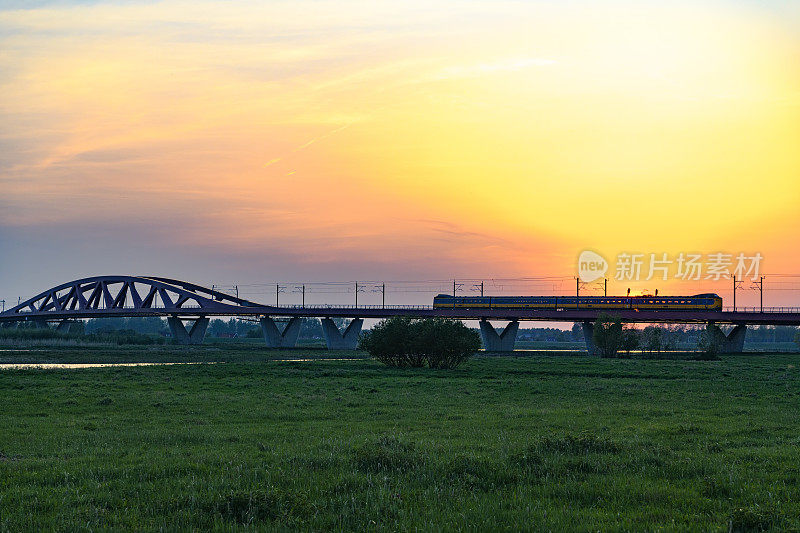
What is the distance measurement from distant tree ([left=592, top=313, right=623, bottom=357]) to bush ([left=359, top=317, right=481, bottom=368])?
1738 inches

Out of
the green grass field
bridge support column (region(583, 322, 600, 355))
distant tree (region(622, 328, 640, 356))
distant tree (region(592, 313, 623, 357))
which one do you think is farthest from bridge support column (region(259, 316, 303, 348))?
the green grass field

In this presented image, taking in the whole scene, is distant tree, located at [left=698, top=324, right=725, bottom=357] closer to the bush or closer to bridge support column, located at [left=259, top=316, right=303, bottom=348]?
the bush

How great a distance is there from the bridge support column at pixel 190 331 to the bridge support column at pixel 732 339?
4894 inches

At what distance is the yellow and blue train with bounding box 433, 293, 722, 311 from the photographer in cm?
12962

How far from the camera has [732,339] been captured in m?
132

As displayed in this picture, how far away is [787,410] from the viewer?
116 feet

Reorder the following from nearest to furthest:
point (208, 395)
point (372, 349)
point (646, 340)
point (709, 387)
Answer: point (208, 395), point (709, 387), point (372, 349), point (646, 340)

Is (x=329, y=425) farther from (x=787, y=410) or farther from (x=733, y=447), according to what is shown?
(x=787, y=410)

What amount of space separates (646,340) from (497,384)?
12977 centimetres

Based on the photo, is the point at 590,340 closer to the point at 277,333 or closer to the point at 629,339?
the point at 629,339

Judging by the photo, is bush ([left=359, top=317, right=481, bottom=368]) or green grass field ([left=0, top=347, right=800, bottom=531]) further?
bush ([left=359, top=317, right=481, bottom=368])

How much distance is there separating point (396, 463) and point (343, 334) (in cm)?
15346

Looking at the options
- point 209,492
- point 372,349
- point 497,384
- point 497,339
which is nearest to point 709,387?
point 497,384

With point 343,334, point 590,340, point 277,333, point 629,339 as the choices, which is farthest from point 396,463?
point 277,333
